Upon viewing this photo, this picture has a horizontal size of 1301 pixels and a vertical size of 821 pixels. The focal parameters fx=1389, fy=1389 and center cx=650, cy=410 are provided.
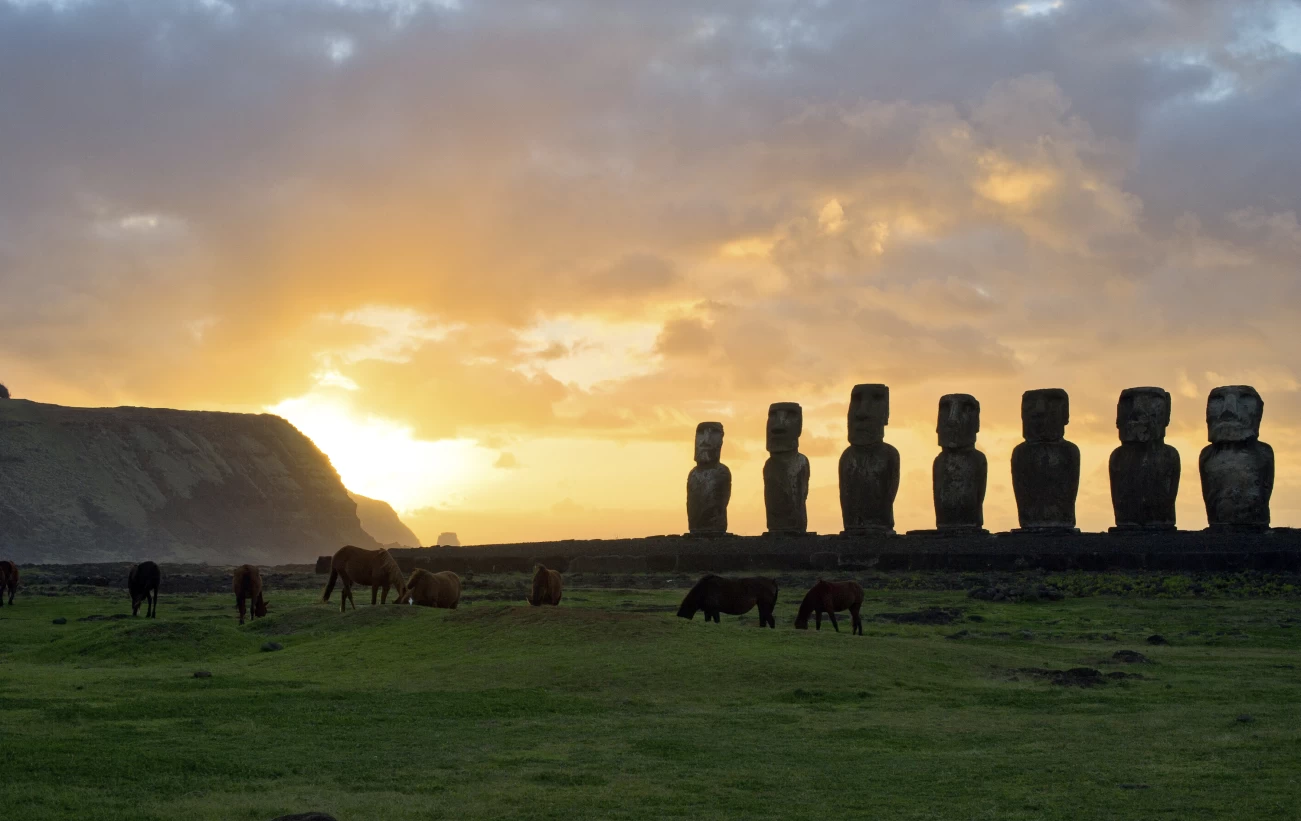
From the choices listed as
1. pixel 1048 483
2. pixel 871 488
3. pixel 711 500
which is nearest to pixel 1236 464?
pixel 1048 483

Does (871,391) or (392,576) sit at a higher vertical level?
(871,391)

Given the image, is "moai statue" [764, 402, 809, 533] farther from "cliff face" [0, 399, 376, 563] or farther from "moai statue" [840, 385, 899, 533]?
"cliff face" [0, 399, 376, 563]

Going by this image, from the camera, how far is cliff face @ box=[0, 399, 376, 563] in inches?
4375

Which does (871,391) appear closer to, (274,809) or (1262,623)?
(1262,623)

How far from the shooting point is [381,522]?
183m

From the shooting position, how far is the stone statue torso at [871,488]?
127 ft

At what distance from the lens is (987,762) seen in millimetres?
10469

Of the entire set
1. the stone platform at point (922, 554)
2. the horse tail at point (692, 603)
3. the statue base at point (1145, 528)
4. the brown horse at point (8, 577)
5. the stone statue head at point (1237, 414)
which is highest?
the stone statue head at point (1237, 414)

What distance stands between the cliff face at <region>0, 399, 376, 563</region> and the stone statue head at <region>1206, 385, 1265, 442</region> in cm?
9151

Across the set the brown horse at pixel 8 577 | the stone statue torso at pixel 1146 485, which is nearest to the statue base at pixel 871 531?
the stone statue torso at pixel 1146 485

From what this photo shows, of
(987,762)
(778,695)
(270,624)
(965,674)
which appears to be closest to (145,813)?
(987,762)

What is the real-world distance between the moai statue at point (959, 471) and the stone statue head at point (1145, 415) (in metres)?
4.13

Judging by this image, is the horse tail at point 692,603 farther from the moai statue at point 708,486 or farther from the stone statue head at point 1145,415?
the moai statue at point 708,486

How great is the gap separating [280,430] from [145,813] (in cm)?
14759
